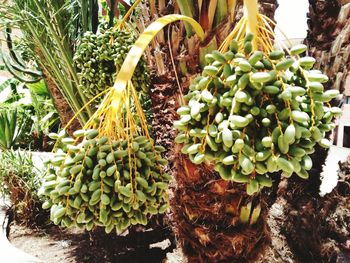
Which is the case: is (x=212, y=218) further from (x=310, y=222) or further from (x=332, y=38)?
(x=332, y=38)

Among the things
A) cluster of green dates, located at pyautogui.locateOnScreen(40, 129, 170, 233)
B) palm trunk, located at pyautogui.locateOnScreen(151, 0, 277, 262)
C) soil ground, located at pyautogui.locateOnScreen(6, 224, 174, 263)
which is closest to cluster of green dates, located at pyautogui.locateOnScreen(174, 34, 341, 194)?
cluster of green dates, located at pyautogui.locateOnScreen(40, 129, 170, 233)

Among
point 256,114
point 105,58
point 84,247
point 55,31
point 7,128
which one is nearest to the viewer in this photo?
point 256,114

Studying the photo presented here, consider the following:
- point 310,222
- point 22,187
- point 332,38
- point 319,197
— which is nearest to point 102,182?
point 310,222

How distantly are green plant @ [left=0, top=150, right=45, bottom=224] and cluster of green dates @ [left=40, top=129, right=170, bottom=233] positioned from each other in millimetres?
3177

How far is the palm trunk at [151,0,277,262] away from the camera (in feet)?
5.27

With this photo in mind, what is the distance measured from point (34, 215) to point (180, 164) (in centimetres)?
310

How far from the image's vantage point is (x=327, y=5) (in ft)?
9.32

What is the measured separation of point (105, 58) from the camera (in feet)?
6.67

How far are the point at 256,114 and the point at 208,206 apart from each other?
0.76m

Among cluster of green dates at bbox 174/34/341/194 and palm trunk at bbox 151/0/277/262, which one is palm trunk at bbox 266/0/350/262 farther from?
cluster of green dates at bbox 174/34/341/194

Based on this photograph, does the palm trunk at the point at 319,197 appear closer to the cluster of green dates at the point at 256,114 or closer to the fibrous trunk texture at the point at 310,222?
the fibrous trunk texture at the point at 310,222

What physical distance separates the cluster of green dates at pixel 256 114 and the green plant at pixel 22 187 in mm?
3599

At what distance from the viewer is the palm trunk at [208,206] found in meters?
1.61

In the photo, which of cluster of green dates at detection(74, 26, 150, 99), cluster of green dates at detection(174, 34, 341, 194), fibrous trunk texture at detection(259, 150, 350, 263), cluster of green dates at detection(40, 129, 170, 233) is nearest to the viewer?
cluster of green dates at detection(174, 34, 341, 194)
